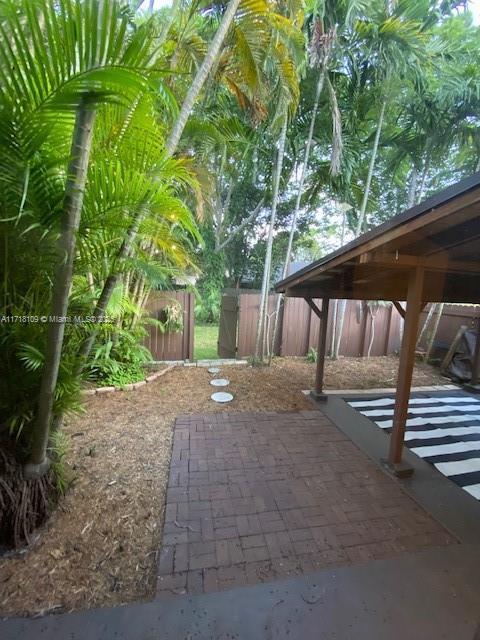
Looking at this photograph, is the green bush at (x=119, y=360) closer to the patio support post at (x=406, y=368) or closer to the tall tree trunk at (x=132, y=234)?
the tall tree trunk at (x=132, y=234)

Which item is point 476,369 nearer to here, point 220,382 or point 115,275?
point 220,382

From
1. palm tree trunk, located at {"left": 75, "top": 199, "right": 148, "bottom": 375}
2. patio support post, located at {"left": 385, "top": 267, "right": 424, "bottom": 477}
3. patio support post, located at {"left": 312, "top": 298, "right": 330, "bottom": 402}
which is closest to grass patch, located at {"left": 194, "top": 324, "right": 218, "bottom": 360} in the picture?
patio support post, located at {"left": 312, "top": 298, "right": 330, "bottom": 402}

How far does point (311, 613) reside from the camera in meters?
1.40

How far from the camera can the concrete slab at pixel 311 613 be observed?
4.24ft

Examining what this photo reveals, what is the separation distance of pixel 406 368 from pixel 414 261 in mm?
957

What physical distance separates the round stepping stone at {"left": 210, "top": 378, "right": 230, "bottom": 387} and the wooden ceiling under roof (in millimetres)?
1820

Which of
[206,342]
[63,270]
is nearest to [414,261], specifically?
[63,270]

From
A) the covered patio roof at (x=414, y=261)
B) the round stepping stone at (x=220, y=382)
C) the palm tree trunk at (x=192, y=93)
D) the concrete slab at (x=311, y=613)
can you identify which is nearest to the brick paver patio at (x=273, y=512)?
the concrete slab at (x=311, y=613)

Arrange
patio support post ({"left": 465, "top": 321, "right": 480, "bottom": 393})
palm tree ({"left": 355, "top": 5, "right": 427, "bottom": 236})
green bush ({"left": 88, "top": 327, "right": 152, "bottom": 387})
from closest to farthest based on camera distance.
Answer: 1. green bush ({"left": 88, "top": 327, "right": 152, "bottom": 387})
2. palm tree ({"left": 355, "top": 5, "right": 427, "bottom": 236})
3. patio support post ({"left": 465, "top": 321, "right": 480, "bottom": 393})

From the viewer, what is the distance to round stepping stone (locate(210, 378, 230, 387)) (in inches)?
178

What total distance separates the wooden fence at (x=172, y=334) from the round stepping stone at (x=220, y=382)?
48.5 inches

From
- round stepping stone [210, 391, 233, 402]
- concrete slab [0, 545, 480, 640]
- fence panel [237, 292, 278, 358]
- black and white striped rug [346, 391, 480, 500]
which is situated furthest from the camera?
fence panel [237, 292, 278, 358]

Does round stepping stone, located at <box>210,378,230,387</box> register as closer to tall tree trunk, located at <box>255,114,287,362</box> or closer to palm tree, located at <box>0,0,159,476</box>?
tall tree trunk, located at <box>255,114,287,362</box>

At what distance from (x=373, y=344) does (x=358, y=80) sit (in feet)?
17.9
